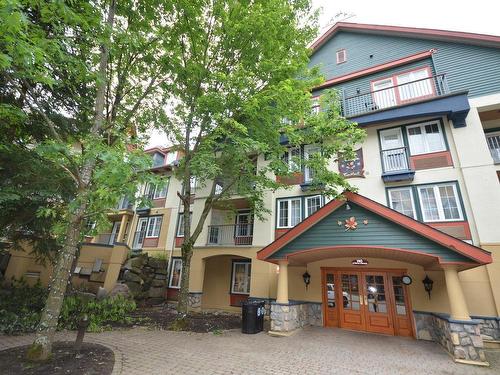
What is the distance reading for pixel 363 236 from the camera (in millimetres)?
8664

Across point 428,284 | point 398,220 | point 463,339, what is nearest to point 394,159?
point 398,220

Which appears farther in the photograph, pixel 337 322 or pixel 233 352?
pixel 337 322

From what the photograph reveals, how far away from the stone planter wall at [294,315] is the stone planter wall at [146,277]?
908cm

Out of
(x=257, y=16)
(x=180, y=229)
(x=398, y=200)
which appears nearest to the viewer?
(x=257, y=16)

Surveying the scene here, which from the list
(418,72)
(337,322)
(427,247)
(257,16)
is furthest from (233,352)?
(418,72)

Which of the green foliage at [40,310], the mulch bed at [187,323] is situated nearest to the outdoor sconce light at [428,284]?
the mulch bed at [187,323]

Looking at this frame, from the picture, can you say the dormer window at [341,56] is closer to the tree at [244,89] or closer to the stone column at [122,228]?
the tree at [244,89]

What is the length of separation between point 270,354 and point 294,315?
3267 mm

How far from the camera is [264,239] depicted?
44.7ft

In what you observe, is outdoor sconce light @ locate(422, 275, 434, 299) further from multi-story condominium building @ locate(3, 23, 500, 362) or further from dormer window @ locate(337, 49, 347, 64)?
dormer window @ locate(337, 49, 347, 64)

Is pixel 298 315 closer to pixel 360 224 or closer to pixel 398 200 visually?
pixel 360 224

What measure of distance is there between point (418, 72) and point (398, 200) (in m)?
7.07

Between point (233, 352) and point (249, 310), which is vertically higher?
point (249, 310)

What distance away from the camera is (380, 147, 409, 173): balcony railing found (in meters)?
11.7
